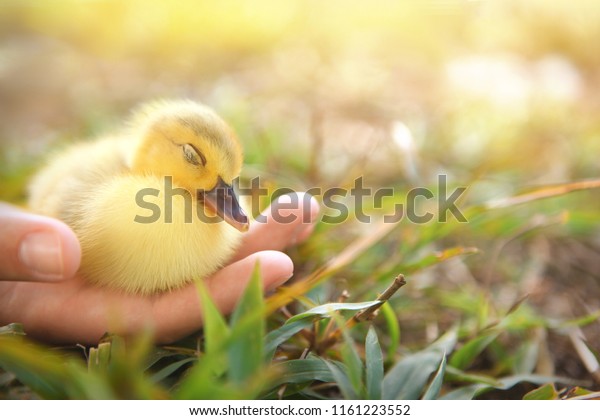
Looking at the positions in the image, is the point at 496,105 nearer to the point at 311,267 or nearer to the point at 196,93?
the point at 196,93

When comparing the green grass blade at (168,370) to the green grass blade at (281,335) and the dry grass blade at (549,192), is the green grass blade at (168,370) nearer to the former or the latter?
the green grass blade at (281,335)

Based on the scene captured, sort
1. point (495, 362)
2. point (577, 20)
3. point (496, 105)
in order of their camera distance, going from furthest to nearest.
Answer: point (496, 105) → point (577, 20) → point (495, 362)

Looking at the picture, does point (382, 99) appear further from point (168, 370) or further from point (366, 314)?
point (168, 370)

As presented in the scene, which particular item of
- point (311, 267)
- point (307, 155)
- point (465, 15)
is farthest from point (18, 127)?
point (465, 15)

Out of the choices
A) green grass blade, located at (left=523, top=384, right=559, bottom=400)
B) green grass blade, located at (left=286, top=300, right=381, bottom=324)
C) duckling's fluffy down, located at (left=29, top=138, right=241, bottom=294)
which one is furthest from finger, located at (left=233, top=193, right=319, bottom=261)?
green grass blade, located at (left=523, top=384, right=559, bottom=400)

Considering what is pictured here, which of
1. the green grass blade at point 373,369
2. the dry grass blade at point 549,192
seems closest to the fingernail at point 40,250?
the green grass blade at point 373,369

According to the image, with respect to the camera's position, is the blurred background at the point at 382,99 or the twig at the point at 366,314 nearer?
the twig at the point at 366,314

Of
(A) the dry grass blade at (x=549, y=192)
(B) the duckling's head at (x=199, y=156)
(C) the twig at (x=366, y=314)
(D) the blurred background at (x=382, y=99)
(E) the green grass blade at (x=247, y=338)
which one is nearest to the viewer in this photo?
(E) the green grass blade at (x=247, y=338)
